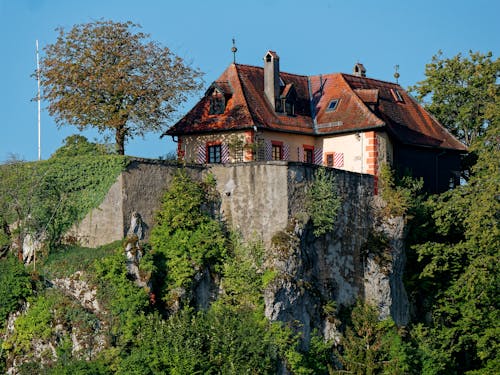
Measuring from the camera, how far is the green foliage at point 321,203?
43.2 meters

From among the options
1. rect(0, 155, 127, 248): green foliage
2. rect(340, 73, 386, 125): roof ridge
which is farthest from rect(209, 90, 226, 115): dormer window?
rect(0, 155, 127, 248): green foliage

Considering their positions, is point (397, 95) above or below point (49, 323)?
above

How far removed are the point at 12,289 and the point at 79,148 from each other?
21.2 feet

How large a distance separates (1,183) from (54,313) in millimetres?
5785

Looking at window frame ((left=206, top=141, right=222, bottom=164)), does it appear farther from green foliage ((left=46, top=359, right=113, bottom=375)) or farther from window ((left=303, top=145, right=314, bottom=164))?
green foliage ((left=46, top=359, right=113, bottom=375))

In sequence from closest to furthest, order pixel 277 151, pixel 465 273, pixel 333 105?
pixel 465 273, pixel 277 151, pixel 333 105

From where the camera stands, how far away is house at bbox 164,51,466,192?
155 feet

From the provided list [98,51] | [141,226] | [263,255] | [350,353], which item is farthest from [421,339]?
[98,51]

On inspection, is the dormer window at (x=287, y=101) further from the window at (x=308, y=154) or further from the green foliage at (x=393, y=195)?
the green foliage at (x=393, y=195)

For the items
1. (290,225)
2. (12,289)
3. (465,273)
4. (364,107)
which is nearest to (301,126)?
(364,107)

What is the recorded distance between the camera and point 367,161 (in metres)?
47.7

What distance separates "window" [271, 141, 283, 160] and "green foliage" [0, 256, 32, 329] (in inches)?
468

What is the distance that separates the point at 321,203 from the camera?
43469mm

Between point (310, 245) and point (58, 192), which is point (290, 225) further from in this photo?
point (58, 192)
